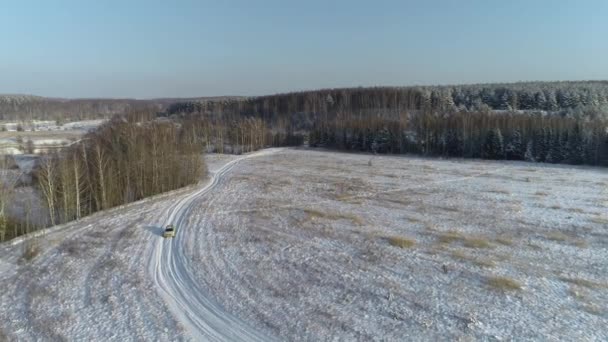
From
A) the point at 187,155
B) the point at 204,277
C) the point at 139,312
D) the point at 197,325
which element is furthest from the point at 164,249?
the point at 187,155

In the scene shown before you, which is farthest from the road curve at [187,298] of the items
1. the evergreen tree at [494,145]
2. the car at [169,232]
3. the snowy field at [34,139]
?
the evergreen tree at [494,145]

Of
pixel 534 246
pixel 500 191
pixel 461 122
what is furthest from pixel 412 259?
pixel 461 122

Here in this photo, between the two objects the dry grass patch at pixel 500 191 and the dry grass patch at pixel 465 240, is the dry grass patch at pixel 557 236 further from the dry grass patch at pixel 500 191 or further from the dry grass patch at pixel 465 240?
the dry grass patch at pixel 500 191

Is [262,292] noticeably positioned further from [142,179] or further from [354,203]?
[142,179]

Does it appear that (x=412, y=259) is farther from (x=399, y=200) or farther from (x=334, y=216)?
(x=399, y=200)

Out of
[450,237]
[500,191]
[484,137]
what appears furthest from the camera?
[484,137]
